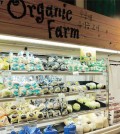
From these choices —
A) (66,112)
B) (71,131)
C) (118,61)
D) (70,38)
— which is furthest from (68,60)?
(118,61)

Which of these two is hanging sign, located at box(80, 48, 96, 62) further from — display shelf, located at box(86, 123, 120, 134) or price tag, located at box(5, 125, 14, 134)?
price tag, located at box(5, 125, 14, 134)

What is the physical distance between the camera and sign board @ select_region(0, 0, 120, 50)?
2.52 meters

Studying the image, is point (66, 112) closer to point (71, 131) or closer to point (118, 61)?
point (71, 131)

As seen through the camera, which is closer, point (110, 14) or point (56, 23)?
point (56, 23)

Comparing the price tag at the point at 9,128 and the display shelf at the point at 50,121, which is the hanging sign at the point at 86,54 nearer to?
the display shelf at the point at 50,121

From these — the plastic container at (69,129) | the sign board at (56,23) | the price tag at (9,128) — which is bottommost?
the plastic container at (69,129)

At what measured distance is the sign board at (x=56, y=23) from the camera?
8.27 feet

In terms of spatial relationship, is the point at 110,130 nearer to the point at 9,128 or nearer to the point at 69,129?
the point at 69,129

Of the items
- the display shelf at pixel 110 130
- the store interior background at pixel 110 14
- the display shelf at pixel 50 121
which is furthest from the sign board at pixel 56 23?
the display shelf at pixel 110 130

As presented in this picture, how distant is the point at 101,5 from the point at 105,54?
98 cm

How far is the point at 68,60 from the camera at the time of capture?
11.9ft

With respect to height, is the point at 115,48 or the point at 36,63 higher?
the point at 115,48

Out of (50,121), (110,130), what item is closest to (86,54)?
(50,121)

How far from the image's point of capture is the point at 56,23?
9.84ft
